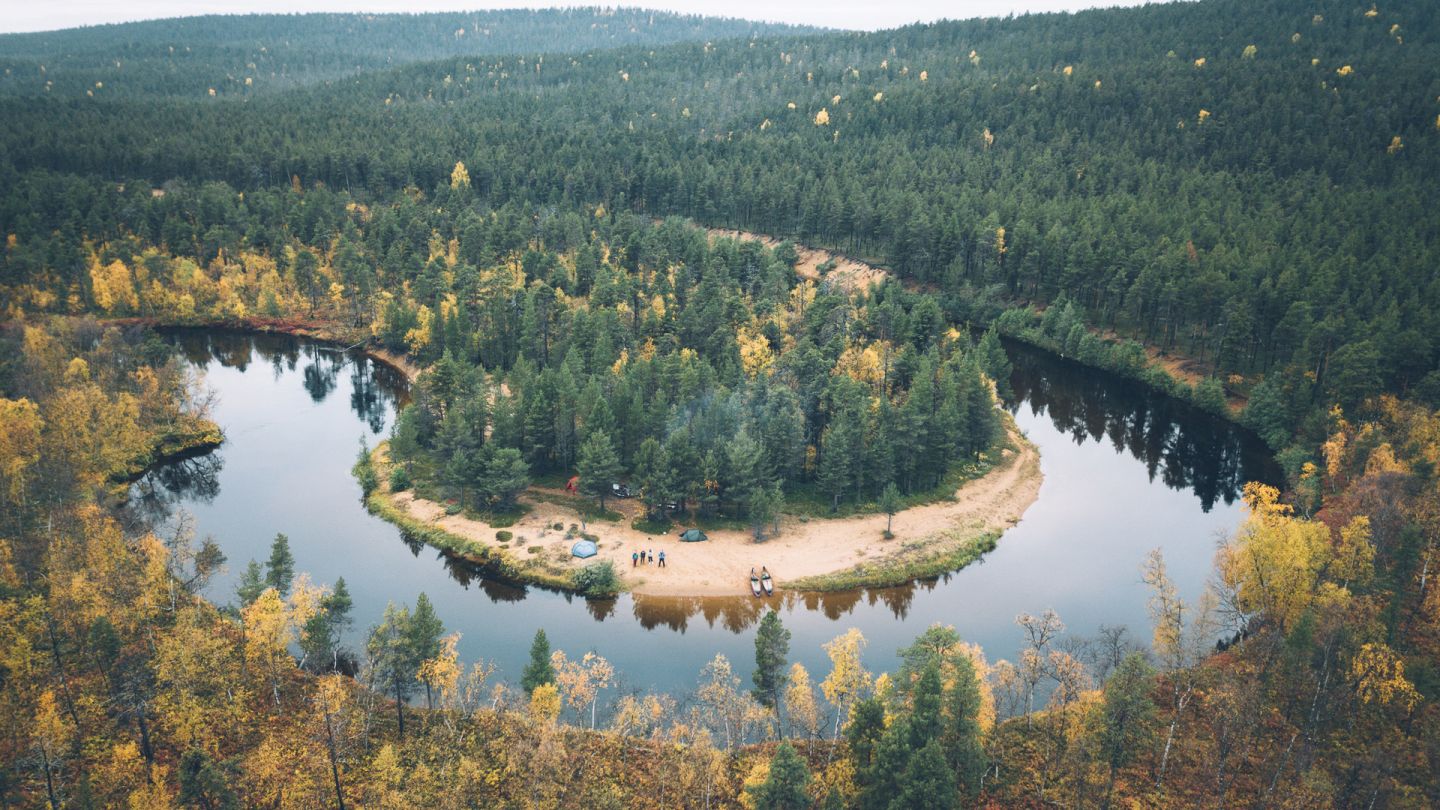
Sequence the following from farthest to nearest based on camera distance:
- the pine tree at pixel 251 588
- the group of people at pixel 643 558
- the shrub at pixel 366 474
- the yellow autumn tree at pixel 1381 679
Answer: the shrub at pixel 366 474 < the group of people at pixel 643 558 < the pine tree at pixel 251 588 < the yellow autumn tree at pixel 1381 679

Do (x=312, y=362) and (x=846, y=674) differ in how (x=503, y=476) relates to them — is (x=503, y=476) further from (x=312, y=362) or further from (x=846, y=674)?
(x=312, y=362)

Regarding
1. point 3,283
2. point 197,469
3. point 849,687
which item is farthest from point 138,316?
point 849,687

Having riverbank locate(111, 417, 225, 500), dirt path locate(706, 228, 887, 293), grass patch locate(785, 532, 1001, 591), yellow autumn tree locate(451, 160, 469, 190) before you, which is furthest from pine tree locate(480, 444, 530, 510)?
yellow autumn tree locate(451, 160, 469, 190)

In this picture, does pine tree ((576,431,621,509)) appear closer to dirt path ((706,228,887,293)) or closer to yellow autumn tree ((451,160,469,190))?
dirt path ((706,228,887,293))

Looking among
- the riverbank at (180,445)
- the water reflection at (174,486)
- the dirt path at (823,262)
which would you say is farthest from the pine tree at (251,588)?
the dirt path at (823,262)

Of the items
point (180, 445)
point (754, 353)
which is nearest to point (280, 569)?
point (180, 445)

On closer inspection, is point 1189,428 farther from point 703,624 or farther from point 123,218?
point 123,218

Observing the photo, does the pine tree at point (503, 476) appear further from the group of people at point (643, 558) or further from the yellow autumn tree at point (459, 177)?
the yellow autumn tree at point (459, 177)
